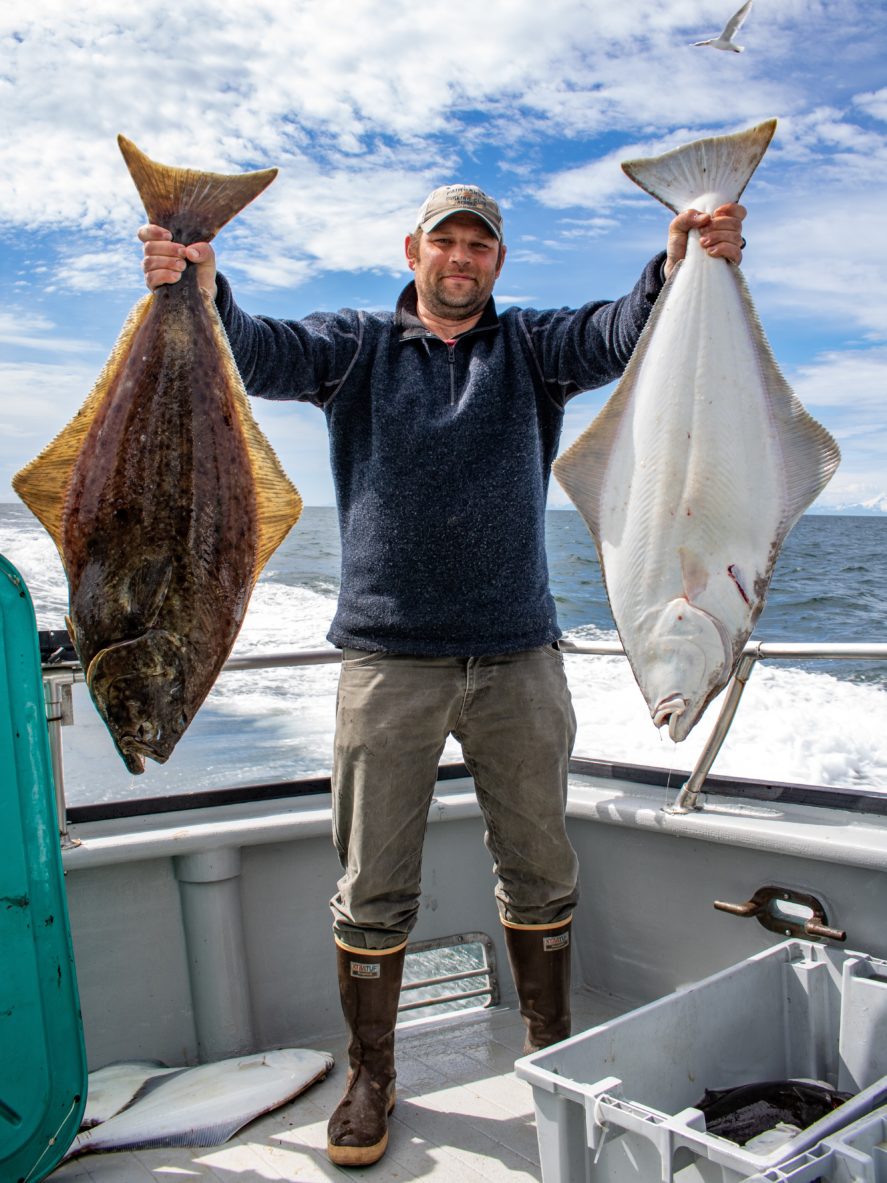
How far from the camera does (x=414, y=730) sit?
2.65 m

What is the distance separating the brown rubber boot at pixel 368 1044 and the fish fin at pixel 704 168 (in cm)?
200

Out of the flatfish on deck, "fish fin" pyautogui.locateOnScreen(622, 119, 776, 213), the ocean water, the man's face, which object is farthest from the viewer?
the ocean water

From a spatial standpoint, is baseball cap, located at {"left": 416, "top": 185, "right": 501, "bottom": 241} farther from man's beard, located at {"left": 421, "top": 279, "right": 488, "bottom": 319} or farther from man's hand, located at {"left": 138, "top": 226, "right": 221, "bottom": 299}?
man's hand, located at {"left": 138, "top": 226, "right": 221, "bottom": 299}

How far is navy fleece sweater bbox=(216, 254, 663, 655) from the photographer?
104 inches

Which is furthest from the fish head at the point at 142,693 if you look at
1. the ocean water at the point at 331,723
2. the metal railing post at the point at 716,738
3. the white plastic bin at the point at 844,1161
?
the ocean water at the point at 331,723

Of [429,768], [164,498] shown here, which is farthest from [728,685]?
[164,498]

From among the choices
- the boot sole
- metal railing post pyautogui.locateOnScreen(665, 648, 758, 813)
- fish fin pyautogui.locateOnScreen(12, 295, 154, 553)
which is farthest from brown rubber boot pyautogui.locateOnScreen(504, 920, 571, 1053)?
fish fin pyautogui.locateOnScreen(12, 295, 154, 553)

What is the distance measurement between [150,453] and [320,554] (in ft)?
81.5

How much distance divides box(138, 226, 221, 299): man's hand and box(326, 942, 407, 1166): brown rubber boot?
1.76 meters

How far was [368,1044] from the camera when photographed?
2.70m

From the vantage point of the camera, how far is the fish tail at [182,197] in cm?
212

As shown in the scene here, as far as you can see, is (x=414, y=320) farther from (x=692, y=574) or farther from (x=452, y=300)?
(x=692, y=574)

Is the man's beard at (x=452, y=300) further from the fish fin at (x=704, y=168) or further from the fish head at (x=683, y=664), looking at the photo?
the fish head at (x=683, y=664)

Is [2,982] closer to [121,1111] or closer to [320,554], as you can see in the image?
[121,1111]
